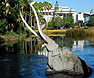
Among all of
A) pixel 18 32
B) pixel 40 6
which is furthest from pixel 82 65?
pixel 40 6

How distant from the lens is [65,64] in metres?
13.0

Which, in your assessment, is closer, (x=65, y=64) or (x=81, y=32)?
(x=65, y=64)

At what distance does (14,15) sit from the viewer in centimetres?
4331

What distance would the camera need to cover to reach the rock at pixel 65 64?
13.0m

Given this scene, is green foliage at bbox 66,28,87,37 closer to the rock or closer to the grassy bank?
the grassy bank

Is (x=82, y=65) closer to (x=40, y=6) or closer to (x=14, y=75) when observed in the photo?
(x=14, y=75)

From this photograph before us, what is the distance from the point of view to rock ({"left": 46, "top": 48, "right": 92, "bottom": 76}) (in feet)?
42.5

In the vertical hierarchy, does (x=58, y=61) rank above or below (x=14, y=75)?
above

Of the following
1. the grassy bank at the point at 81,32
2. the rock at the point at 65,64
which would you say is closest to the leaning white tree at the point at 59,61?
the rock at the point at 65,64

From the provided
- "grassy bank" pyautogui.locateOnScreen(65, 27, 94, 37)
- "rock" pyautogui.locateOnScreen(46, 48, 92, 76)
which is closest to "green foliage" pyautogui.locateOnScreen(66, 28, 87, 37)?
"grassy bank" pyautogui.locateOnScreen(65, 27, 94, 37)

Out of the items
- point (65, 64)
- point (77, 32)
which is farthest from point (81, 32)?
point (65, 64)

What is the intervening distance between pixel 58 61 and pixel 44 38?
5.02 ft

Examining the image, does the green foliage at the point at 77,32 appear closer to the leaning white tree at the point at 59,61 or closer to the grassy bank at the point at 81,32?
the grassy bank at the point at 81,32

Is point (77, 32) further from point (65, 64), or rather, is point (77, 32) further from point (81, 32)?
point (65, 64)
